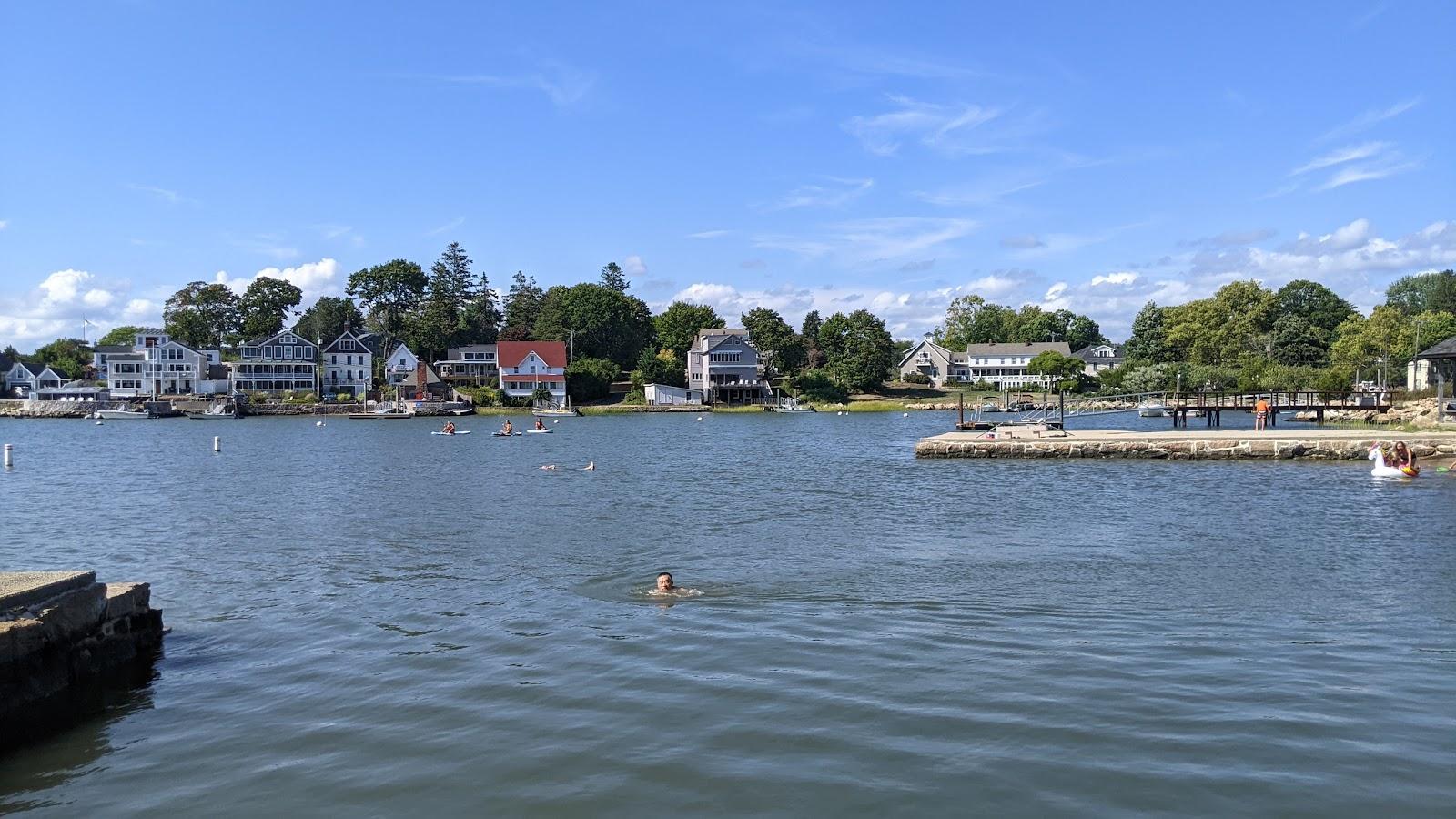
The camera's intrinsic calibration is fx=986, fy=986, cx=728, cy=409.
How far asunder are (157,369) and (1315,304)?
512 ft

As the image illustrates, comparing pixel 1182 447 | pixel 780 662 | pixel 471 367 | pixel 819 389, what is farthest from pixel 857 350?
pixel 780 662

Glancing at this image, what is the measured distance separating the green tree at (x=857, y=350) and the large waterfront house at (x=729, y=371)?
10809mm

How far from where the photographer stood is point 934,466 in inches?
1661

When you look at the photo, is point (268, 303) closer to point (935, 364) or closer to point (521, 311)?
point (521, 311)

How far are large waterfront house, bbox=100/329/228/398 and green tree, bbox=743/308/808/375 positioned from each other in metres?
67.9

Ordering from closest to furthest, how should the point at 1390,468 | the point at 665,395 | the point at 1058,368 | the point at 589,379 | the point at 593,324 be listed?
the point at 1390,468, the point at 665,395, the point at 589,379, the point at 1058,368, the point at 593,324

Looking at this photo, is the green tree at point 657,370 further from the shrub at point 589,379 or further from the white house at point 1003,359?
the white house at point 1003,359

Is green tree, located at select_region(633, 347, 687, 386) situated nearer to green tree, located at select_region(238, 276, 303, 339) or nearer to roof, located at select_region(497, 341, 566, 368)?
roof, located at select_region(497, 341, 566, 368)

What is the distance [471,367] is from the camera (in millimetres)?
123188

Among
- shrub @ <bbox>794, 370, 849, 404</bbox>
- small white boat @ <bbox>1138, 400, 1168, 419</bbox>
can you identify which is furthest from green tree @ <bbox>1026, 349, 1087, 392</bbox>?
small white boat @ <bbox>1138, 400, 1168, 419</bbox>

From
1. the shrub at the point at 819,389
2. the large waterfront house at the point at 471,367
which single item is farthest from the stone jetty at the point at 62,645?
the shrub at the point at 819,389

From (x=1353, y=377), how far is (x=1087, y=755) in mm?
102457

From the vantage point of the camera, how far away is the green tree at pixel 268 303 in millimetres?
137125

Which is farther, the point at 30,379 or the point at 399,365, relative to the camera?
the point at 30,379
